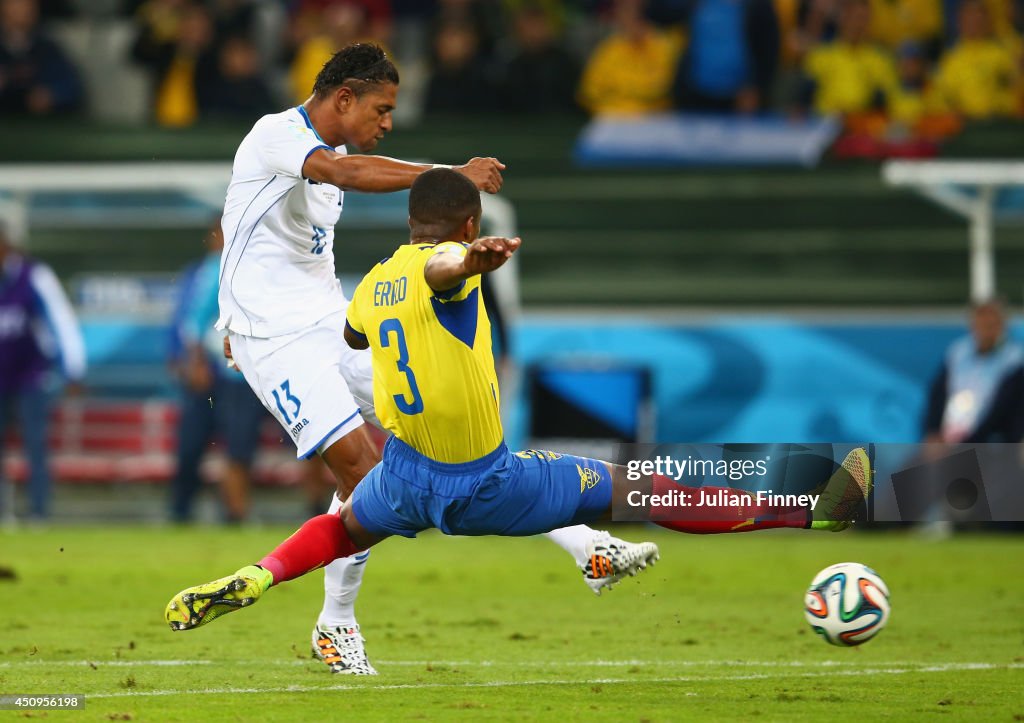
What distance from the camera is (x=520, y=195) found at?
60.3 ft

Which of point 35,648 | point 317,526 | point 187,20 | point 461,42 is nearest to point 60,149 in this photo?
point 187,20

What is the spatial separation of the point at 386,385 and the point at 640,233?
38.5 ft

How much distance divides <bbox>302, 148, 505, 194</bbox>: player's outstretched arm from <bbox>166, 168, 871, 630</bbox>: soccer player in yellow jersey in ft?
0.48

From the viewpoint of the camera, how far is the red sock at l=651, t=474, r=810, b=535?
6.62 m

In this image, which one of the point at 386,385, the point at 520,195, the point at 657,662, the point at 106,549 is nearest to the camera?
the point at 386,385

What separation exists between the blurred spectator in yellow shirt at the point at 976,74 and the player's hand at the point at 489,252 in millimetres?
12281

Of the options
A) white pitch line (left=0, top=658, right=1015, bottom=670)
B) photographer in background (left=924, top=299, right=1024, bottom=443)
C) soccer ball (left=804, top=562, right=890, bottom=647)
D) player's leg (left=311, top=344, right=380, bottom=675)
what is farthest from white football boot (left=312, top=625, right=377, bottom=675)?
photographer in background (left=924, top=299, right=1024, bottom=443)

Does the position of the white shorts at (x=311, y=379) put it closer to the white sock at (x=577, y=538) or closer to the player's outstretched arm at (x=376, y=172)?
the player's outstretched arm at (x=376, y=172)

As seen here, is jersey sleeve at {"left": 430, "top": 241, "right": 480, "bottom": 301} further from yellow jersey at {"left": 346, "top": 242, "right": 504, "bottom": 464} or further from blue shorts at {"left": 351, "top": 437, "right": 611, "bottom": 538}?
blue shorts at {"left": 351, "top": 437, "right": 611, "bottom": 538}

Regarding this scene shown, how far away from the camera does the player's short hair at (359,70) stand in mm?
7488

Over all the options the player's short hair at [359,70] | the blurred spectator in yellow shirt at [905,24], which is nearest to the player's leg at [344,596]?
the player's short hair at [359,70]

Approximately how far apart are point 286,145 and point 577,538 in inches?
79.8

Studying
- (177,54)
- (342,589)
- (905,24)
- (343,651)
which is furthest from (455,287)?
(177,54)

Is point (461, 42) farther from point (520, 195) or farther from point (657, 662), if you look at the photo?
point (657, 662)
